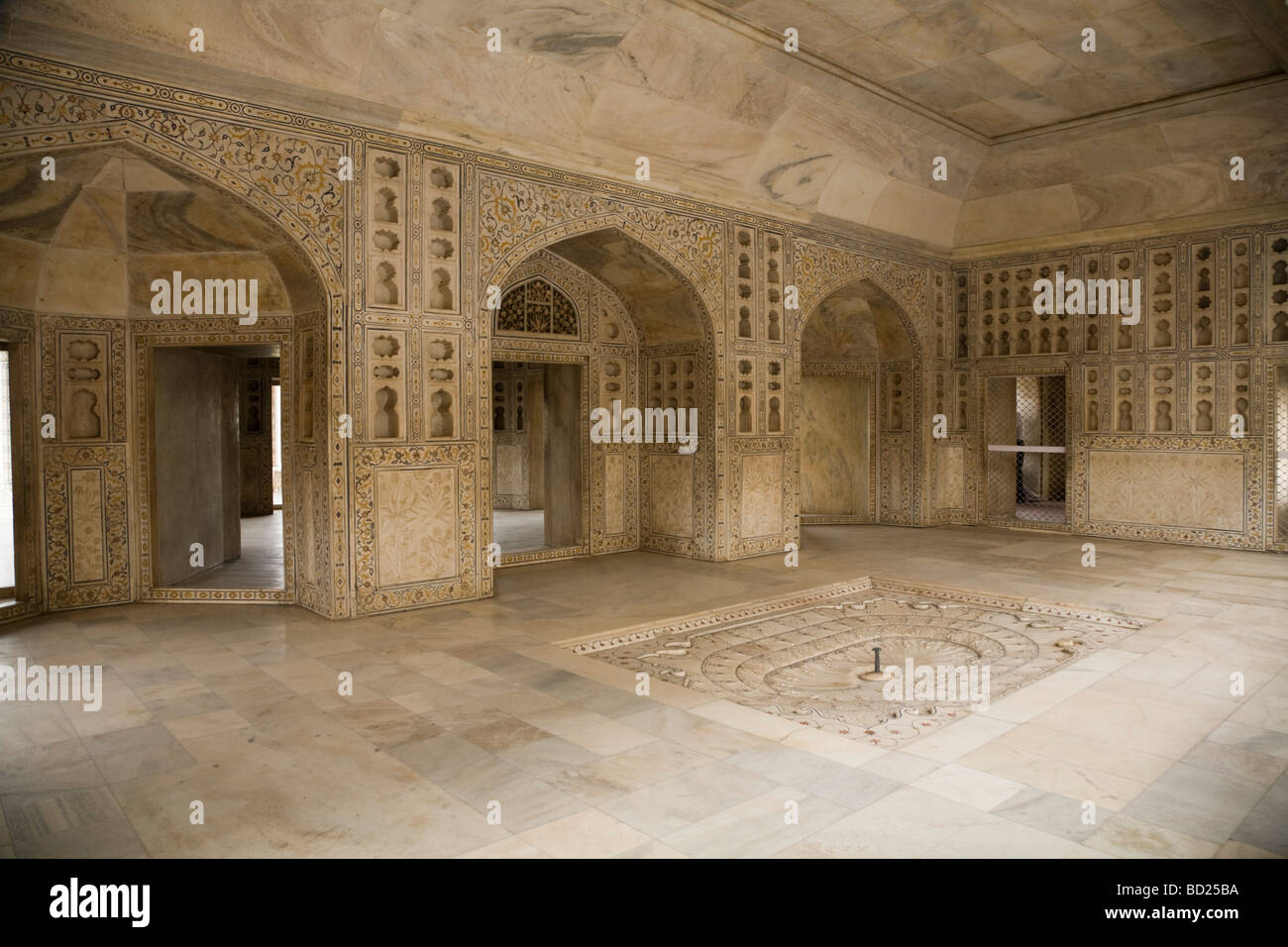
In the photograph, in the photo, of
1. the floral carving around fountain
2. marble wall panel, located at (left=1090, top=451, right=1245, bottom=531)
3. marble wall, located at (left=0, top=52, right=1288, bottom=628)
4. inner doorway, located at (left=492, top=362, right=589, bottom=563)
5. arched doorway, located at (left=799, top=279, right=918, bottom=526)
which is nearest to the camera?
the floral carving around fountain

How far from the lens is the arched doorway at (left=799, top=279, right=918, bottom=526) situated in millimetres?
11148

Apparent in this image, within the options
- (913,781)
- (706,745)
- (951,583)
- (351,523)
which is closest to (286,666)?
(351,523)

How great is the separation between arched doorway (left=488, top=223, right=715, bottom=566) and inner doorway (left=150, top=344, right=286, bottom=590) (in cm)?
242

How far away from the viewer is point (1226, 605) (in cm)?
651

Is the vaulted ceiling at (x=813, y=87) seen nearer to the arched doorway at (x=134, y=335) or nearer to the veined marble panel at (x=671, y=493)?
the arched doorway at (x=134, y=335)

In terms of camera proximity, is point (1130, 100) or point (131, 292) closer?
point (131, 292)

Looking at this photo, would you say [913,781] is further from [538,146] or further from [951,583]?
[538,146]

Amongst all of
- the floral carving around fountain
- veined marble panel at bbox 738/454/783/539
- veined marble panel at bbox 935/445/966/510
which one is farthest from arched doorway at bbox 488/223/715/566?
veined marble panel at bbox 935/445/966/510

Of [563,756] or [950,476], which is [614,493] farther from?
[563,756]

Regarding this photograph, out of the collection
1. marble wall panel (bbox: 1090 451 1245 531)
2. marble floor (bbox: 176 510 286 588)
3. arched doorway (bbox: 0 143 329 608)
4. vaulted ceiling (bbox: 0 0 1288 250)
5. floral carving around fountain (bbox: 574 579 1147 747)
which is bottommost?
floral carving around fountain (bbox: 574 579 1147 747)

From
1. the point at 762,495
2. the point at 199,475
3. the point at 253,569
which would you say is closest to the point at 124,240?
the point at 199,475

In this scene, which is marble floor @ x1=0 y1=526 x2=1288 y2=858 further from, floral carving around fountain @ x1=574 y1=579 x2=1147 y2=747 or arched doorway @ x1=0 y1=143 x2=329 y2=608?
arched doorway @ x1=0 y1=143 x2=329 y2=608

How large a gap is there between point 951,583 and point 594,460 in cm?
367

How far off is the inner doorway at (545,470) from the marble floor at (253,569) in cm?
218
